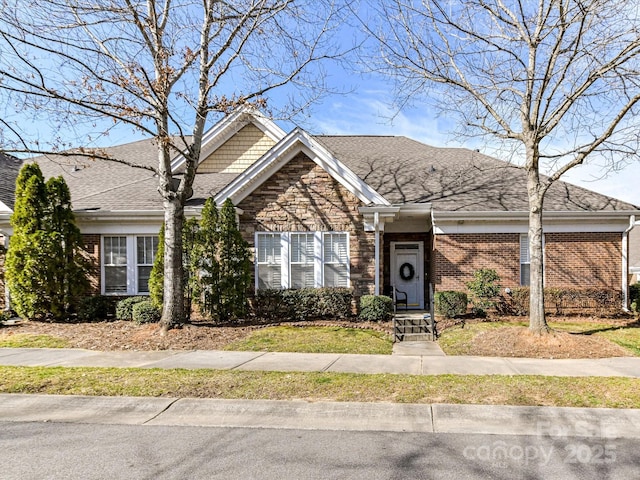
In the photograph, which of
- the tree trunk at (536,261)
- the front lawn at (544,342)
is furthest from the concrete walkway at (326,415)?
the tree trunk at (536,261)

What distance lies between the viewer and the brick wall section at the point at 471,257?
42.7 ft

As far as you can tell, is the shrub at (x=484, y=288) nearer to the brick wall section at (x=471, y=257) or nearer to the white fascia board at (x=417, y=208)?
the brick wall section at (x=471, y=257)

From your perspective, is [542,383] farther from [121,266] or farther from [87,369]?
[121,266]

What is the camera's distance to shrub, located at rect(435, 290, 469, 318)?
12117mm

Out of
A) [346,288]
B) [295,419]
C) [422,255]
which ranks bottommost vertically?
Result: [295,419]

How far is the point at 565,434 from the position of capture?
4527mm

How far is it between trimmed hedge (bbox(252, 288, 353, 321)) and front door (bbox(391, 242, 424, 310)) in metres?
3.02

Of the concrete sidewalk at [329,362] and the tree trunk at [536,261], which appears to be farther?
the tree trunk at [536,261]

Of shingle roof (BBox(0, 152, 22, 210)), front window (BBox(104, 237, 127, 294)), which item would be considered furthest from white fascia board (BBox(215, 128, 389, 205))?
shingle roof (BBox(0, 152, 22, 210))

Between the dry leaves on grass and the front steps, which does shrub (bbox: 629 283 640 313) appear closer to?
the dry leaves on grass

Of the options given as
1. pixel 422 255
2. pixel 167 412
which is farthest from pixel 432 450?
pixel 422 255

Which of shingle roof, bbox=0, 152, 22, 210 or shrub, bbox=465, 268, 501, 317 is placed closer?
shrub, bbox=465, 268, 501, 317

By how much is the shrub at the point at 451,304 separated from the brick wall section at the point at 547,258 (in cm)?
83

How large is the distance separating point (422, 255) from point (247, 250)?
20.1 feet
